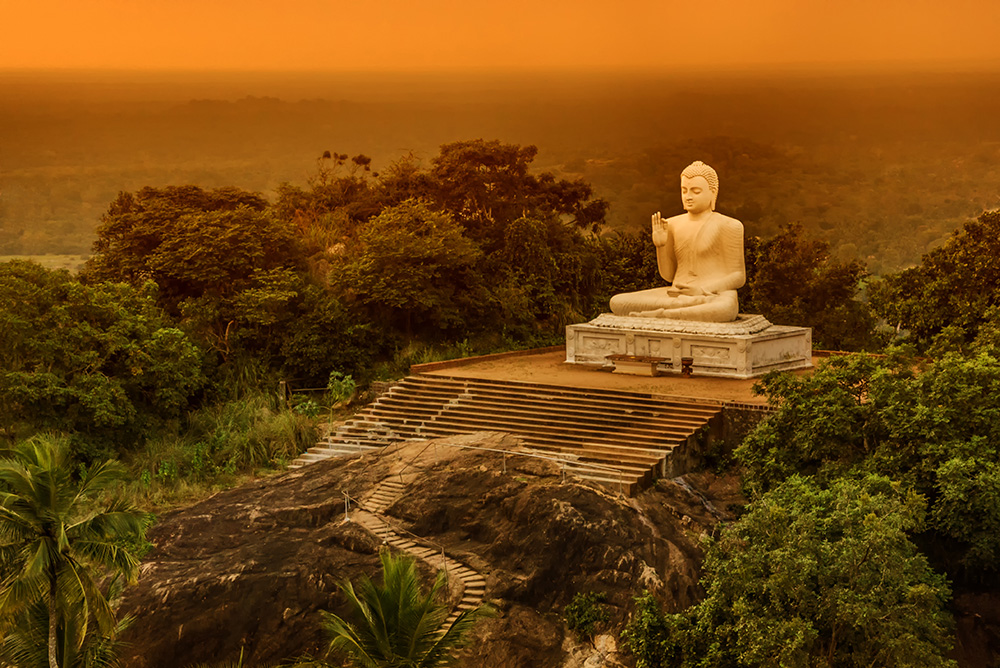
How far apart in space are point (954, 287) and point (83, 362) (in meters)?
19.9

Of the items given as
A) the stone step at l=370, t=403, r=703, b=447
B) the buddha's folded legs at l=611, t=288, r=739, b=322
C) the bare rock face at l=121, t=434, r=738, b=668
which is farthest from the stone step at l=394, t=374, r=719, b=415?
the buddha's folded legs at l=611, t=288, r=739, b=322

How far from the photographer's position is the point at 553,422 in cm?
2530

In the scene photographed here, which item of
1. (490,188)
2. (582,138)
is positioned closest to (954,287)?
(490,188)

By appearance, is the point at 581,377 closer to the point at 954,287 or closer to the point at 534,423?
the point at 534,423

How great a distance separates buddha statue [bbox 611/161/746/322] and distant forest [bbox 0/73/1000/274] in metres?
26.0

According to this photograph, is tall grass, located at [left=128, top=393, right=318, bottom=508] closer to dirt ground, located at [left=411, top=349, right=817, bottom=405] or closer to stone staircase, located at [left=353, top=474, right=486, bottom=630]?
dirt ground, located at [left=411, top=349, right=817, bottom=405]

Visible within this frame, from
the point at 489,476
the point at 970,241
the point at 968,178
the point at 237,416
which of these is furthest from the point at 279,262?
the point at 968,178

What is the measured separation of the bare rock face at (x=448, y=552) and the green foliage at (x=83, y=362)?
170 inches

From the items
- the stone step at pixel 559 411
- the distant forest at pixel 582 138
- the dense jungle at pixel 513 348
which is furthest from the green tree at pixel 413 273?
the distant forest at pixel 582 138

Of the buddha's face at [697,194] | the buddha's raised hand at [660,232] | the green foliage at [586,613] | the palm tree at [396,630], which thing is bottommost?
the green foliage at [586,613]

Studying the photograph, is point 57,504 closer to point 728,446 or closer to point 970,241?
point 728,446

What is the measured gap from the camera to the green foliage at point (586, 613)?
19.4 m

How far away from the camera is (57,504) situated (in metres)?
14.8

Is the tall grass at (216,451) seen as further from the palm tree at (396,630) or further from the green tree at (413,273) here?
the palm tree at (396,630)
